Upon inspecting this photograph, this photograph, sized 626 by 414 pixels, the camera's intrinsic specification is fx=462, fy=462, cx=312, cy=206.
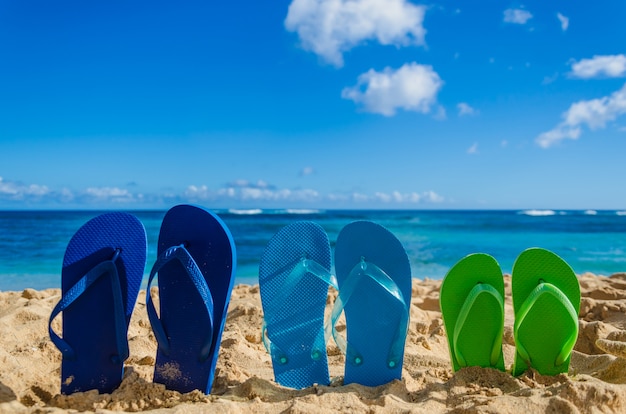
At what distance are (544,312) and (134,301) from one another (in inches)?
60.7

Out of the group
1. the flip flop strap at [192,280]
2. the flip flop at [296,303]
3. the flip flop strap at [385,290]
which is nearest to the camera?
the flip flop strap at [192,280]

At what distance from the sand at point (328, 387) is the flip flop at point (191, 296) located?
0.28 feet

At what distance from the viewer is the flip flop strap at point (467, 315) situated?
5.67ft

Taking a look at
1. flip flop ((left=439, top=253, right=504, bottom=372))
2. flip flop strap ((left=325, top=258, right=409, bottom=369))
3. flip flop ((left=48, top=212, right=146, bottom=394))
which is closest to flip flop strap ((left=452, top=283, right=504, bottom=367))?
flip flop ((left=439, top=253, right=504, bottom=372))

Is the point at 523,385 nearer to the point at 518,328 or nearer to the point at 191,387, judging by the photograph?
the point at 518,328

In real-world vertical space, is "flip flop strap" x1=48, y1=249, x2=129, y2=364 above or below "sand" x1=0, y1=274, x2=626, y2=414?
above

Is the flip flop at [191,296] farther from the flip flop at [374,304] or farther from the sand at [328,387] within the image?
the flip flop at [374,304]

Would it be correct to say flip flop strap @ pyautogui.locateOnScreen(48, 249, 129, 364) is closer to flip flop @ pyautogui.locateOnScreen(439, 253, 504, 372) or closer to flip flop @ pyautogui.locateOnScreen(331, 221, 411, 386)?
flip flop @ pyautogui.locateOnScreen(331, 221, 411, 386)

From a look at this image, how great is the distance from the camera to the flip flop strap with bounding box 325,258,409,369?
67.2 inches

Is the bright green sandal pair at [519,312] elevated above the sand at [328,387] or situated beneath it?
elevated above

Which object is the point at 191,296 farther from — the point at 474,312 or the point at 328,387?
the point at 474,312

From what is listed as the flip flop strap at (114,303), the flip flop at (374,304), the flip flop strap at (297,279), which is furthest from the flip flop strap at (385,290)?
the flip flop strap at (114,303)

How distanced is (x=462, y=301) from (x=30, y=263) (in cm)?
802

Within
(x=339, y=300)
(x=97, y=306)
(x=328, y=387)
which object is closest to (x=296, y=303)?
(x=339, y=300)
